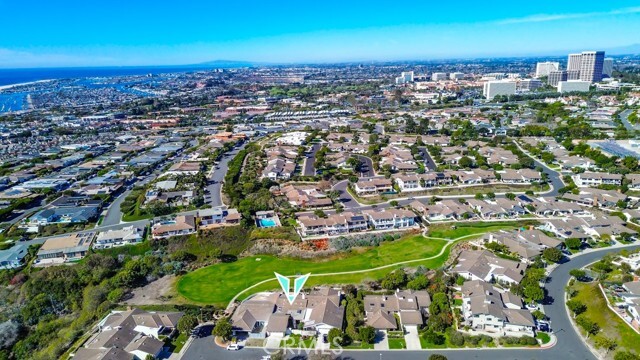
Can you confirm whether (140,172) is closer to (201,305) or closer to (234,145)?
(234,145)

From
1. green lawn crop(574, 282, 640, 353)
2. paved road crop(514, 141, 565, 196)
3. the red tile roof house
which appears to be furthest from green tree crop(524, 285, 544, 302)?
the red tile roof house

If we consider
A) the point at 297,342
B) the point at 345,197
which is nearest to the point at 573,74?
the point at 345,197

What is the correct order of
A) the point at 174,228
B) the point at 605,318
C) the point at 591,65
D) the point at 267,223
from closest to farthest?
the point at 605,318
the point at 174,228
the point at 267,223
the point at 591,65

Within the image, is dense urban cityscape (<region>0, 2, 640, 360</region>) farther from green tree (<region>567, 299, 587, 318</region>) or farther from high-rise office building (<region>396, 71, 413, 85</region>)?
high-rise office building (<region>396, 71, 413, 85</region>)

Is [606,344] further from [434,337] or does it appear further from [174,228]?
[174,228]

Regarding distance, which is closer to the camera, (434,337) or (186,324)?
(434,337)

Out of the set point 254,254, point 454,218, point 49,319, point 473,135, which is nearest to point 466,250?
point 454,218
